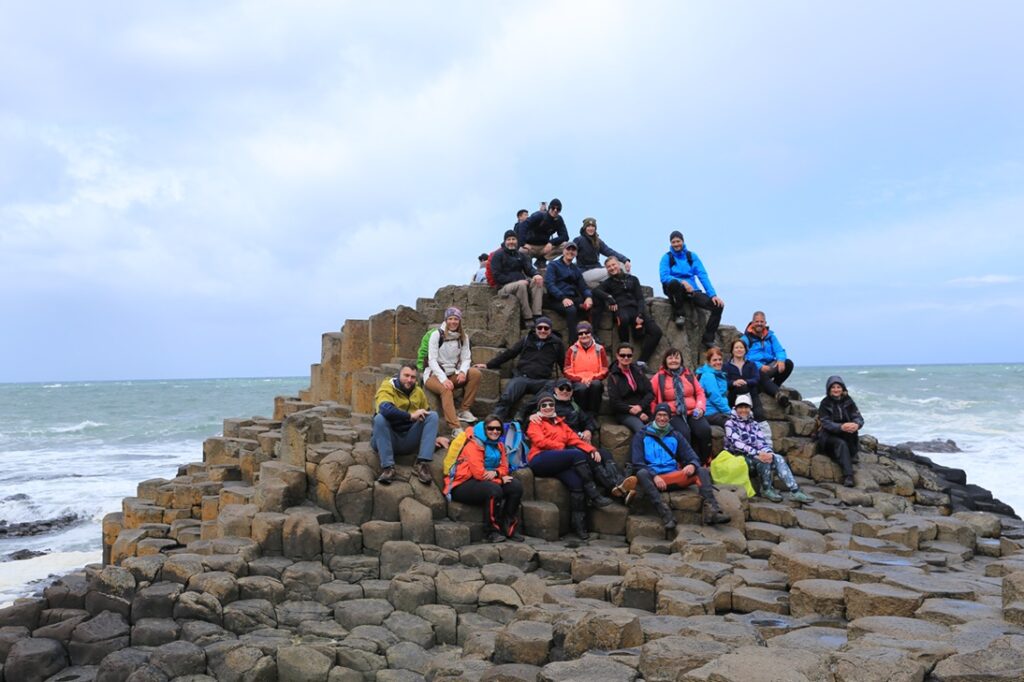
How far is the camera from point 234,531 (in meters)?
9.90

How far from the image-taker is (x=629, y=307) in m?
13.8

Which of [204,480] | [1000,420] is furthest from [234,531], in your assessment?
[1000,420]

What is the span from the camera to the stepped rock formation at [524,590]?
235 inches

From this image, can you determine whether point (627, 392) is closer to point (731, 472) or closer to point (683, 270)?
point (731, 472)

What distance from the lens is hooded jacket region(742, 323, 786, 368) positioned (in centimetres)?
1390

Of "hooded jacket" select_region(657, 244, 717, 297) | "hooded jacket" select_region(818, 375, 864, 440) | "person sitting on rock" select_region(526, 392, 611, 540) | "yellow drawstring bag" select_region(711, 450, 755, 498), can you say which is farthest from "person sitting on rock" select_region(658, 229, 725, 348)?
"person sitting on rock" select_region(526, 392, 611, 540)

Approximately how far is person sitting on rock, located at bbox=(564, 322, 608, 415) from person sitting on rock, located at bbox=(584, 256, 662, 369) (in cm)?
192

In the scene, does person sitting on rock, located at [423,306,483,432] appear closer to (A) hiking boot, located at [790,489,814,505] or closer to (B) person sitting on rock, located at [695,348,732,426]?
(B) person sitting on rock, located at [695,348,732,426]

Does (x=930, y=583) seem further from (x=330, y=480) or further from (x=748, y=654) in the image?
(x=330, y=480)

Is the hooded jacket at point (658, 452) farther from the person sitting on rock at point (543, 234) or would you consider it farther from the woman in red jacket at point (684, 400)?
the person sitting on rock at point (543, 234)

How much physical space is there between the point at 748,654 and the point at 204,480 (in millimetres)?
11153

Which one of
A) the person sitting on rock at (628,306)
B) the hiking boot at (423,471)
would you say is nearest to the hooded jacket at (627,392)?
the person sitting on rock at (628,306)

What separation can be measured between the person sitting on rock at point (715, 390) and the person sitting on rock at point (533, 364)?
2188 mm

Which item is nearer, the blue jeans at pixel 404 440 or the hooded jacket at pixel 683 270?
the blue jeans at pixel 404 440
